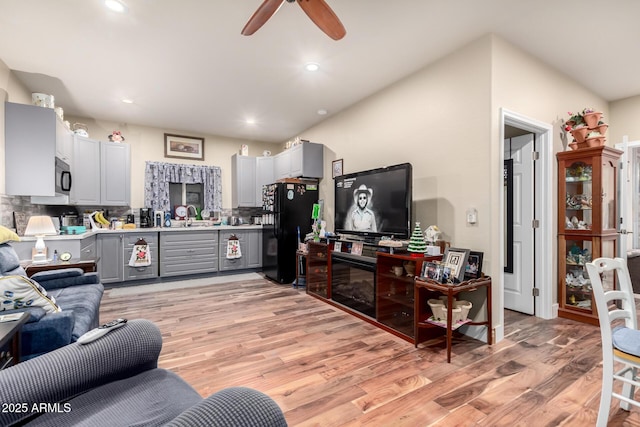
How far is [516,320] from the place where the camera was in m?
3.11

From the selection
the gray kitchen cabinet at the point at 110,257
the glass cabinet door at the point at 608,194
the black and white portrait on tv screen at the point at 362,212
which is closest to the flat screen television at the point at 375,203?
the black and white portrait on tv screen at the point at 362,212

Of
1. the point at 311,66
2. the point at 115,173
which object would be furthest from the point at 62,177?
the point at 311,66

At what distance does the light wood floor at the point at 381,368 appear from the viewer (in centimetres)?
169

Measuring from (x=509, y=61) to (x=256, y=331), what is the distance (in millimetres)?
3440

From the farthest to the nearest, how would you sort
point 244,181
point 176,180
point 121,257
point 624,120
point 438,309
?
point 244,181
point 176,180
point 121,257
point 624,120
point 438,309

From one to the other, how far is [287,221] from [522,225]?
Answer: 3139 mm

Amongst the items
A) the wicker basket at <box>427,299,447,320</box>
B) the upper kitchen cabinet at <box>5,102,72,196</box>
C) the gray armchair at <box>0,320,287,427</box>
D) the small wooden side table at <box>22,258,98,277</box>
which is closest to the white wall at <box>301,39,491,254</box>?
the wicker basket at <box>427,299,447,320</box>

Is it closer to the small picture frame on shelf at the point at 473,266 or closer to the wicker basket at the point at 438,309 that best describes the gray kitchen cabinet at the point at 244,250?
the wicker basket at the point at 438,309

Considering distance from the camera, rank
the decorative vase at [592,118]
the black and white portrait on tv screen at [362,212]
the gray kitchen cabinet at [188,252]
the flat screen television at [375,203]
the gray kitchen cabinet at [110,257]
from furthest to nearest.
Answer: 1. the gray kitchen cabinet at [188,252]
2. the gray kitchen cabinet at [110,257]
3. the black and white portrait on tv screen at [362,212]
4. the decorative vase at [592,118]
5. the flat screen television at [375,203]

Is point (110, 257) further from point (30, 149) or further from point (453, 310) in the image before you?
point (453, 310)

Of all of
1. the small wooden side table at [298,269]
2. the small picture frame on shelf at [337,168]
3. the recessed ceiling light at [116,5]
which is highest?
the recessed ceiling light at [116,5]

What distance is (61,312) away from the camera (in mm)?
1598

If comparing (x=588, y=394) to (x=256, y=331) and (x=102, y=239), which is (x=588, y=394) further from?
(x=102, y=239)

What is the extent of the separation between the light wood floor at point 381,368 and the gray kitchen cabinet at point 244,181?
2842mm
